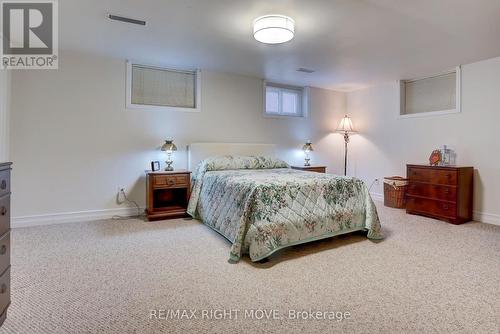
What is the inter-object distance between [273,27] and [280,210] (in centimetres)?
172

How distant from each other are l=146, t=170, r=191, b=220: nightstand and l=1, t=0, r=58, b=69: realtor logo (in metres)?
1.91

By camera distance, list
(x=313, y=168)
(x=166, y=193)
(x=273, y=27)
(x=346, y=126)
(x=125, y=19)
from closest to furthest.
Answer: (x=273, y=27)
(x=125, y=19)
(x=166, y=193)
(x=313, y=168)
(x=346, y=126)

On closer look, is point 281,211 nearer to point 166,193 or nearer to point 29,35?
point 166,193

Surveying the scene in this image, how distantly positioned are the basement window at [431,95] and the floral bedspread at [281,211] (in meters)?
2.43

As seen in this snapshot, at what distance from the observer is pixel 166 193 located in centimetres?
417

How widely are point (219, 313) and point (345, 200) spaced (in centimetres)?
188

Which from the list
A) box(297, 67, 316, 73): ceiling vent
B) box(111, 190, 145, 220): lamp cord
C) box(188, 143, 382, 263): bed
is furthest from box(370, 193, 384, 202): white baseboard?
box(111, 190, 145, 220): lamp cord

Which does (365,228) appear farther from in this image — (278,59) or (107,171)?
(107,171)

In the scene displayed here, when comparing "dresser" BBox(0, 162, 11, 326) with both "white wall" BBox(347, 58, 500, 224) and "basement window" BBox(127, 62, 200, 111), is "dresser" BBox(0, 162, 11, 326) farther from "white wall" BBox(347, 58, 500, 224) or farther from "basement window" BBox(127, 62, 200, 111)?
"white wall" BBox(347, 58, 500, 224)

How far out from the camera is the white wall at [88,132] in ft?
11.1

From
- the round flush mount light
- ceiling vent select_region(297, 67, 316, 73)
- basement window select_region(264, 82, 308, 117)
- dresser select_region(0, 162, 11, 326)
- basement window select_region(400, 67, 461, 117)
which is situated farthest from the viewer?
basement window select_region(264, 82, 308, 117)

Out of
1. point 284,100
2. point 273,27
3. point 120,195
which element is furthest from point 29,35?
point 284,100

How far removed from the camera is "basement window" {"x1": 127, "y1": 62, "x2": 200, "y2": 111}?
157 inches

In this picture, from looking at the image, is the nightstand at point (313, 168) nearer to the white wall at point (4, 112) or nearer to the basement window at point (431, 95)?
the basement window at point (431, 95)
